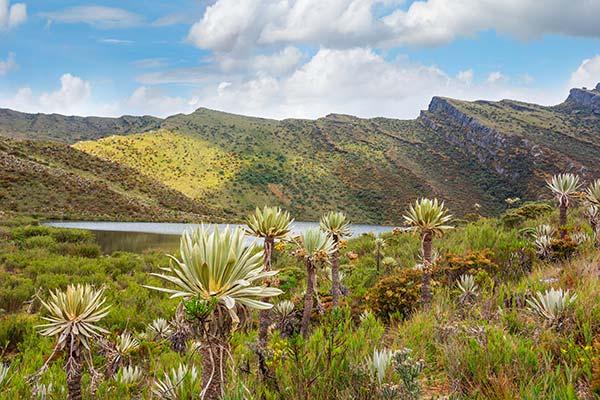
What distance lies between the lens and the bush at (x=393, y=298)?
7359 millimetres

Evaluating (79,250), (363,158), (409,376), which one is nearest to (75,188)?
(79,250)

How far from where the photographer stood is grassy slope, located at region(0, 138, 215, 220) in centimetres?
4306

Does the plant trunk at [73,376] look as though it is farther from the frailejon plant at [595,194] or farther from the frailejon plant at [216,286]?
the frailejon plant at [595,194]

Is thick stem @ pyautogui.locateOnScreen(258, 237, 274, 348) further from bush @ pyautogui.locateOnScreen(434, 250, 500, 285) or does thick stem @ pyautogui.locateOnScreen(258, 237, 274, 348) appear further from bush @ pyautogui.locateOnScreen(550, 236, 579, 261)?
bush @ pyautogui.locateOnScreen(550, 236, 579, 261)

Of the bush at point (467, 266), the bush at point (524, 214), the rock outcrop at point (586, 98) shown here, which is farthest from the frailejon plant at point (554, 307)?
the rock outcrop at point (586, 98)

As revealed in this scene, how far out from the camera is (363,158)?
12300 centimetres

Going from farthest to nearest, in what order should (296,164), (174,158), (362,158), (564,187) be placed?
(362,158) → (296,164) → (174,158) → (564,187)

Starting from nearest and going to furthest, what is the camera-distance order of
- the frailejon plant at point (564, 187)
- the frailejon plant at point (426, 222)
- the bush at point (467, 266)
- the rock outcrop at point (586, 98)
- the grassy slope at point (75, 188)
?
the frailejon plant at point (426, 222) < the bush at point (467, 266) < the frailejon plant at point (564, 187) < the grassy slope at point (75, 188) < the rock outcrop at point (586, 98)

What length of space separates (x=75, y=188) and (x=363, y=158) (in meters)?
87.8

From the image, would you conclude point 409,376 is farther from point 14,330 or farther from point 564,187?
point 564,187

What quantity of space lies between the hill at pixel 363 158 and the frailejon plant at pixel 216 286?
262 ft

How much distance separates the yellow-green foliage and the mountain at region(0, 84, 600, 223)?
0.26 m

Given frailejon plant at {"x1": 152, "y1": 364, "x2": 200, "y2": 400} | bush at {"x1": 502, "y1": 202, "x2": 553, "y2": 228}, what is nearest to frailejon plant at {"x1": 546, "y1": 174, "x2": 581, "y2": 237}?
bush at {"x1": 502, "y1": 202, "x2": 553, "y2": 228}

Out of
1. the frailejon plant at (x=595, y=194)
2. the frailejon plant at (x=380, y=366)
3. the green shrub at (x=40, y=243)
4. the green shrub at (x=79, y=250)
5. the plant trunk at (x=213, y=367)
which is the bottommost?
the green shrub at (x=79, y=250)
